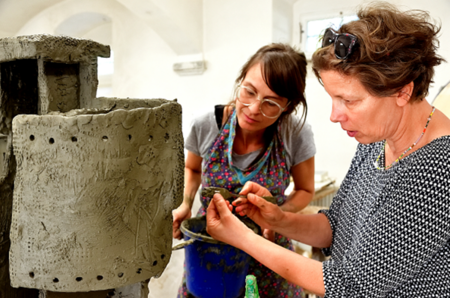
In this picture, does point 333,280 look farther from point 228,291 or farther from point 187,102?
point 187,102

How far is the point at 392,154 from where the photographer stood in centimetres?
125

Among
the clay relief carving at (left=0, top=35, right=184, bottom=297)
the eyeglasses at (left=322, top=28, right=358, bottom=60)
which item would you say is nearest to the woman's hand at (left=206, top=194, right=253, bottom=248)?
the clay relief carving at (left=0, top=35, right=184, bottom=297)

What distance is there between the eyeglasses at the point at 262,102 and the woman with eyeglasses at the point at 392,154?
487 mm

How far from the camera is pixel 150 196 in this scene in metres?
1.14

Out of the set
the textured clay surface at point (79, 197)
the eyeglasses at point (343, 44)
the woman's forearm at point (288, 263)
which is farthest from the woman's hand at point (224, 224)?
the eyeglasses at point (343, 44)

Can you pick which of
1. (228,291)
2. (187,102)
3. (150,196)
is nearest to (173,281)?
(187,102)

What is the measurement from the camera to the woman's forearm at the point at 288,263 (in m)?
1.17

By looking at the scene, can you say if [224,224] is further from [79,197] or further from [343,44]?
[343,44]

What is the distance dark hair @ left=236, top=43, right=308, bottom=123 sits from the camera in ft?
5.48

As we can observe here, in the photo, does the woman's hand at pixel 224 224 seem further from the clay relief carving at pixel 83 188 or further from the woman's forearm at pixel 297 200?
the woman's forearm at pixel 297 200

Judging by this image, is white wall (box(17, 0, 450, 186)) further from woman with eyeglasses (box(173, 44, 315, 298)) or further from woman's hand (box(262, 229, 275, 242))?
woman's hand (box(262, 229, 275, 242))

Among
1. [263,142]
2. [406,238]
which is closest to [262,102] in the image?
[263,142]

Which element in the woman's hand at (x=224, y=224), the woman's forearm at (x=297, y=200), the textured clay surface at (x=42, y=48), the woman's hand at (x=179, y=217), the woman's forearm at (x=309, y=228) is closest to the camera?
the textured clay surface at (x=42, y=48)

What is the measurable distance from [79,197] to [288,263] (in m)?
0.66
